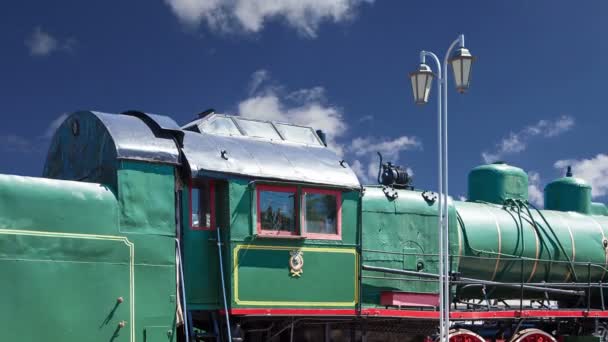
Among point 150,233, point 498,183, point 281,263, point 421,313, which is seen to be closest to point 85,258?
point 150,233

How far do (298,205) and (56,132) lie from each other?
174 inches

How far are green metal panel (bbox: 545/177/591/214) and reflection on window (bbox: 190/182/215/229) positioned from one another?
427 inches

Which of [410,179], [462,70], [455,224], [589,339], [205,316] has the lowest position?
[589,339]

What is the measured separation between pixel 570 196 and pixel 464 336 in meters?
6.31

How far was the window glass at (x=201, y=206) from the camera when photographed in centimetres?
1128

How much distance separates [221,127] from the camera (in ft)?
40.7

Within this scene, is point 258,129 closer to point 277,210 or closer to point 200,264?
point 277,210

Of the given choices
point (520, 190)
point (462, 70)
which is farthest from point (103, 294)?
point (520, 190)

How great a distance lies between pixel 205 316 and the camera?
452 inches

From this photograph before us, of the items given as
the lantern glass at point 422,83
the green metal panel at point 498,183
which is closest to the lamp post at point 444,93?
the lantern glass at point 422,83

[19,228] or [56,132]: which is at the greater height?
[56,132]

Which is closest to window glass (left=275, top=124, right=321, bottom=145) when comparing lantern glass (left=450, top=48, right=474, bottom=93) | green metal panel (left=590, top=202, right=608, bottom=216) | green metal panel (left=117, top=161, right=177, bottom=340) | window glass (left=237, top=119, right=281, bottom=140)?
window glass (left=237, top=119, right=281, bottom=140)

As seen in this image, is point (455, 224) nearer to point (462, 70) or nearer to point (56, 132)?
point (462, 70)

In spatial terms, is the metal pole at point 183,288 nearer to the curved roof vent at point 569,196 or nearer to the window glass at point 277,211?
the window glass at point 277,211
